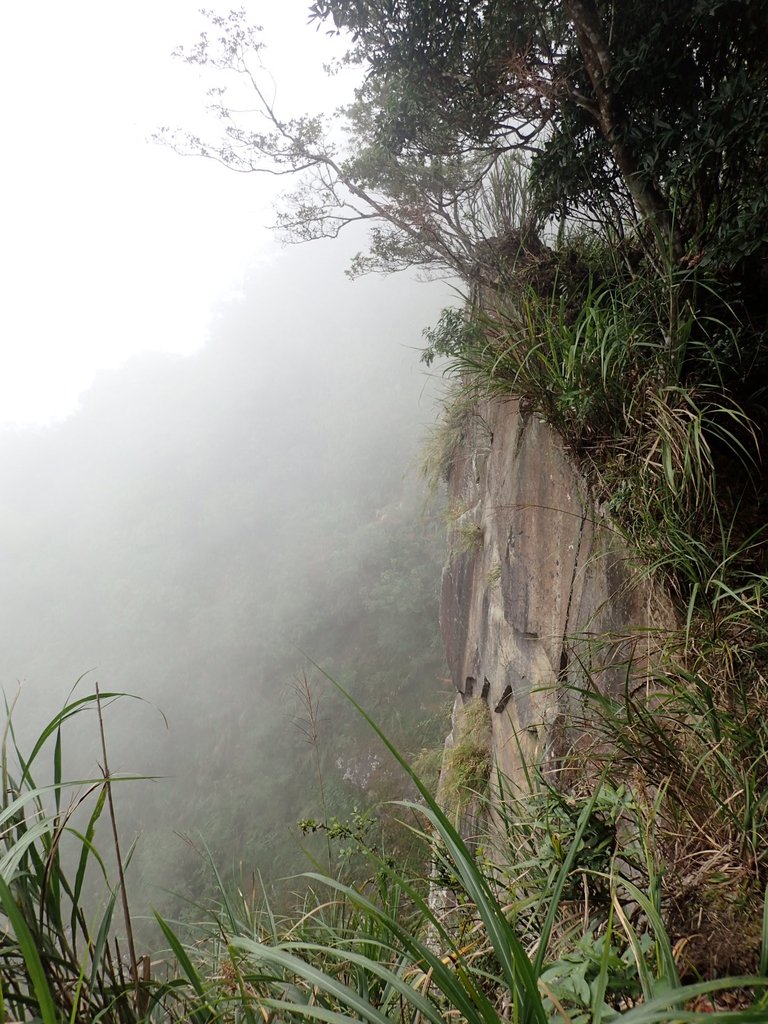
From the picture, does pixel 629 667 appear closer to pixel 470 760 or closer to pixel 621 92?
pixel 621 92

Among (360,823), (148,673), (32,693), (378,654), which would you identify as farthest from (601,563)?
(32,693)

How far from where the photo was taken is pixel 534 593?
2734 millimetres

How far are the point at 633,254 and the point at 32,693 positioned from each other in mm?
23075

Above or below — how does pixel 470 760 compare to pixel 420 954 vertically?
below

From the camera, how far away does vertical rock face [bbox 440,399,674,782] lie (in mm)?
1894

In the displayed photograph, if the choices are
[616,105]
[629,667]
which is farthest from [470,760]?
[616,105]

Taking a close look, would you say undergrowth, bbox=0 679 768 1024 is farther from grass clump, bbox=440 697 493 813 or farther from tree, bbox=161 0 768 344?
grass clump, bbox=440 697 493 813

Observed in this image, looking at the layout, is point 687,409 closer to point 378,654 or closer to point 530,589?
point 530,589

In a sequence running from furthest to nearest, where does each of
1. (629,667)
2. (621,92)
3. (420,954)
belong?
(621,92)
(629,667)
(420,954)

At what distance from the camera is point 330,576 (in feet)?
58.9

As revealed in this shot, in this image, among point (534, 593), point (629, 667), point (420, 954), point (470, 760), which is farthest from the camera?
point (470, 760)

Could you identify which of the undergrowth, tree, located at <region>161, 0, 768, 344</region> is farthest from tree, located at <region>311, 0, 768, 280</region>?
the undergrowth

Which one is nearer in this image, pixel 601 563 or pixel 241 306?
pixel 601 563

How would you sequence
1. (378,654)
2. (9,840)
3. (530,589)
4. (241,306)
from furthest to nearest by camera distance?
(241,306), (378,654), (530,589), (9,840)
